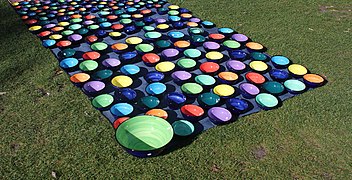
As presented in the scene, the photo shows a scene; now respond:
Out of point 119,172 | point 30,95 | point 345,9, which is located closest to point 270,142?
point 119,172

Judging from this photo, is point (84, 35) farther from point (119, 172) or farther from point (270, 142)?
point (270, 142)

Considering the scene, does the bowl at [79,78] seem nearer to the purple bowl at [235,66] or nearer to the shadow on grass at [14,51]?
the shadow on grass at [14,51]

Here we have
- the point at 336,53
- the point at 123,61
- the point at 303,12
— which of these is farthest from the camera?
the point at 303,12

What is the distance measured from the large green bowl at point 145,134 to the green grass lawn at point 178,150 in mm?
81

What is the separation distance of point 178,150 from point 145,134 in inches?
10.3

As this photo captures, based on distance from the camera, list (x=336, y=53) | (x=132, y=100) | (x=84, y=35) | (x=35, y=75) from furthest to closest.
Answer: (x=84, y=35) < (x=336, y=53) < (x=35, y=75) < (x=132, y=100)

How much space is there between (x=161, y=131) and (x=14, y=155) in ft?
3.23

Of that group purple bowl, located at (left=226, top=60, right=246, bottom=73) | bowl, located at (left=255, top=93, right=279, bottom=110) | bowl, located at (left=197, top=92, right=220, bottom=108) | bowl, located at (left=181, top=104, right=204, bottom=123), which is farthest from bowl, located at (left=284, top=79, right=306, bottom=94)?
bowl, located at (left=181, top=104, right=204, bottom=123)

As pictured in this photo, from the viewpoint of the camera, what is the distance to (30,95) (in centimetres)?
262

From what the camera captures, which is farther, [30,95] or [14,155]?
[30,95]

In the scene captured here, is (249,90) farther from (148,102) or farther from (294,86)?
(148,102)

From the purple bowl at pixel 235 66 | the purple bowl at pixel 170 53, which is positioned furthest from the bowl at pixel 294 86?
the purple bowl at pixel 170 53

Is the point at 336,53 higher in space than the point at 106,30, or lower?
higher

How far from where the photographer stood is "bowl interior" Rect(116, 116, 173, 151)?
211 centimetres
